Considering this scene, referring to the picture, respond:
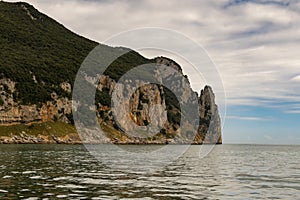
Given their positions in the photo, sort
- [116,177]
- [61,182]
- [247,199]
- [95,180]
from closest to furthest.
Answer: [247,199]
[61,182]
[95,180]
[116,177]

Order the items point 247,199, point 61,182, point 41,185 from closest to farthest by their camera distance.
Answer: point 247,199
point 41,185
point 61,182

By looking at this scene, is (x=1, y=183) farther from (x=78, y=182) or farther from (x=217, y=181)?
(x=217, y=181)

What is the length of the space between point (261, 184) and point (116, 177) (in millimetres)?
14990

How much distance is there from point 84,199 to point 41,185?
26.7 ft

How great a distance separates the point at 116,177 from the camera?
144ft

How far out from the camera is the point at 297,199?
31.2 meters

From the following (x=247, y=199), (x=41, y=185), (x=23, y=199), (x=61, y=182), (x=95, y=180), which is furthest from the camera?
(x=95, y=180)

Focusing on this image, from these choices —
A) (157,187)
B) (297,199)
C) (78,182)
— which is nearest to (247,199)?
(297,199)

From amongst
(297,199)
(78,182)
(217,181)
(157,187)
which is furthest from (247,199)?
(78,182)

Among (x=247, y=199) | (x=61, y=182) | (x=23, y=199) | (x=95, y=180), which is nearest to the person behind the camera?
(x=23, y=199)

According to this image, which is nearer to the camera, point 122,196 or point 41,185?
point 122,196

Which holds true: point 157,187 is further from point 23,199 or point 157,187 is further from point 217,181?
point 23,199

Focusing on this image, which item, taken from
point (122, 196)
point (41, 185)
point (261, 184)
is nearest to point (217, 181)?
point (261, 184)

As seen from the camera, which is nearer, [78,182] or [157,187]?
[157,187]
